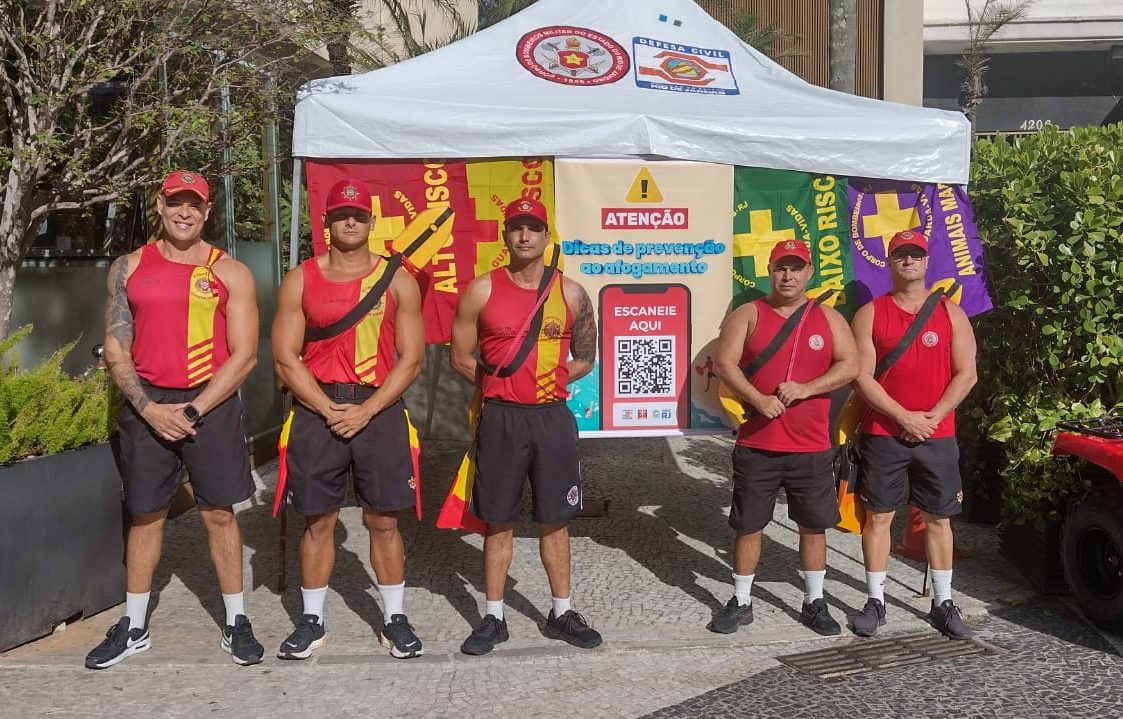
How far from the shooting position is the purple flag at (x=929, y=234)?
579 cm

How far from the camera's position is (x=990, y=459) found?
22.1 feet

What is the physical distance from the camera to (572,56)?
6086mm

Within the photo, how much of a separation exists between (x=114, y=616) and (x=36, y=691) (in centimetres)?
87

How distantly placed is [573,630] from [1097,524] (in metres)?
2.44

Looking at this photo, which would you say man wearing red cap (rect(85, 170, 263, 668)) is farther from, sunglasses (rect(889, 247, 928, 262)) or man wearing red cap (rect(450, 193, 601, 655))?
sunglasses (rect(889, 247, 928, 262))

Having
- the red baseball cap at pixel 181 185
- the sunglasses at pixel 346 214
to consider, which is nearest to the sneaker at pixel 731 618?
the sunglasses at pixel 346 214

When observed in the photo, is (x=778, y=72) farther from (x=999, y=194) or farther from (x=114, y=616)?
(x=114, y=616)

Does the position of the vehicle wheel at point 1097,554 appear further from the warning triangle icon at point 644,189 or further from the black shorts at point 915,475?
the warning triangle icon at point 644,189

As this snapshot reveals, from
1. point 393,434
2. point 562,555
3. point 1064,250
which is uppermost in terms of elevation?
point 1064,250

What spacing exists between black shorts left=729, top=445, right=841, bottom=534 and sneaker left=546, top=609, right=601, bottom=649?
848 mm

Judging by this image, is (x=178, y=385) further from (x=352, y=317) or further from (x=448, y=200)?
(x=448, y=200)

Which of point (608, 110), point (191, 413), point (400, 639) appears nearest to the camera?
point (191, 413)

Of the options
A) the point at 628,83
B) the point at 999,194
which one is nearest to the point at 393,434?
the point at 628,83

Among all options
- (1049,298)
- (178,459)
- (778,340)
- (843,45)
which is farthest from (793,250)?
(843,45)
